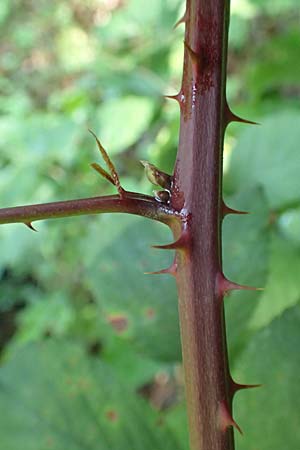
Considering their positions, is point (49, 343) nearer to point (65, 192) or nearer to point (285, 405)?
point (285, 405)

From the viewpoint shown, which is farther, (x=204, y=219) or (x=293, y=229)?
(x=293, y=229)

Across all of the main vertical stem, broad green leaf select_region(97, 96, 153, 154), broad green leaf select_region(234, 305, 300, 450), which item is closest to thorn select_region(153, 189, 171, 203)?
the main vertical stem

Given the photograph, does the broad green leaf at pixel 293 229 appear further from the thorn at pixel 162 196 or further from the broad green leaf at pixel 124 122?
the broad green leaf at pixel 124 122

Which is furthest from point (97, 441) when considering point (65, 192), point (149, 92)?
point (149, 92)

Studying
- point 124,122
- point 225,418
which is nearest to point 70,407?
point 225,418

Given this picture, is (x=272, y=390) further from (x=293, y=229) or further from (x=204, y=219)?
(x=293, y=229)

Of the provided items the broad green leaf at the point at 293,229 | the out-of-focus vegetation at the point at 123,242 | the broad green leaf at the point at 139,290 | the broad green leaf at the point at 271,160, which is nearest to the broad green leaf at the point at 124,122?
the out-of-focus vegetation at the point at 123,242
